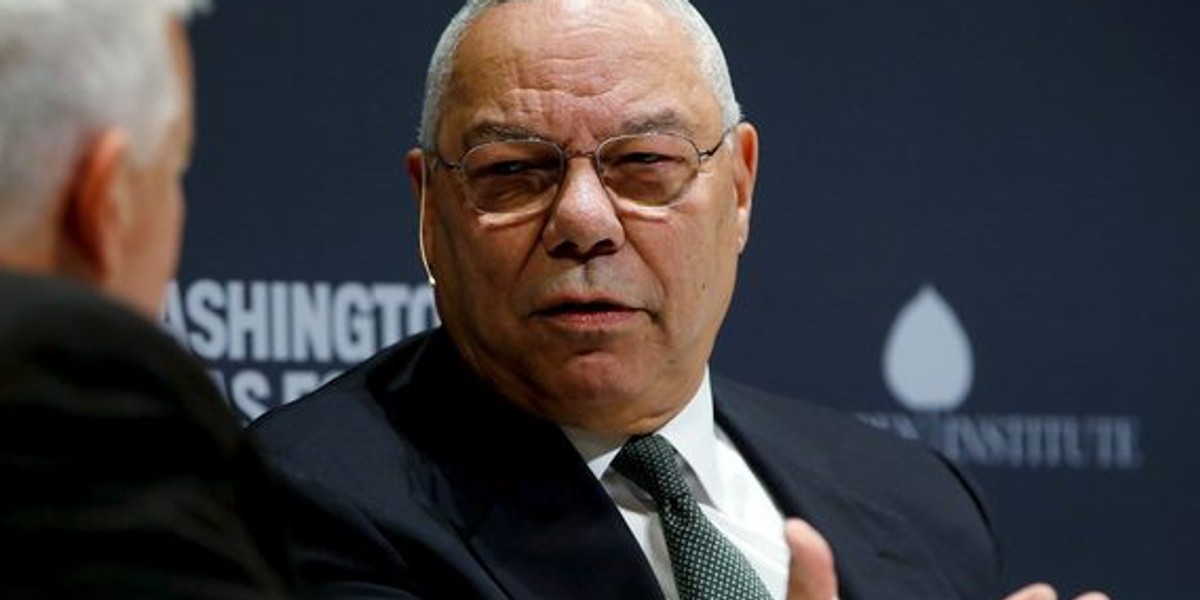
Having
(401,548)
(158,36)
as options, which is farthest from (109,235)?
(401,548)

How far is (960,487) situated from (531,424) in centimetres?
59

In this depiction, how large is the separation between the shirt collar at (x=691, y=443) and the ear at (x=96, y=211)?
1.06 m

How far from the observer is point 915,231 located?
3416mm

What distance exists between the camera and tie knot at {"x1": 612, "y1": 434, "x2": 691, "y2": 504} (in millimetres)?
2359

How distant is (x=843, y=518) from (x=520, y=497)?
39cm

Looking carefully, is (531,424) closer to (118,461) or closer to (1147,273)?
(118,461)

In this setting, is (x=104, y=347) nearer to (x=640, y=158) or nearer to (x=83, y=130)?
(x=83, y=130)

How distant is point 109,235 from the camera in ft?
4.40

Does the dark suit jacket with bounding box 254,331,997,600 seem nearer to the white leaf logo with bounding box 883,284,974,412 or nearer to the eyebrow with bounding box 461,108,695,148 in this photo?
the eyebrow with bounding box 461,108,695,148

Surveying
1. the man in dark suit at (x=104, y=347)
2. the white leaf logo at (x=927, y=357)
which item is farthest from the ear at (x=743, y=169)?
the man in dark suit at (x=104, y=347)

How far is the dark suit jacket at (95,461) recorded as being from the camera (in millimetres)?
1221

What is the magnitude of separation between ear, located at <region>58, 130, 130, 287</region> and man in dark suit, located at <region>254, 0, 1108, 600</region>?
871mm

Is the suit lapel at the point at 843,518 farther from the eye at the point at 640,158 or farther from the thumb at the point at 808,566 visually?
the thumb at the point at 808,566

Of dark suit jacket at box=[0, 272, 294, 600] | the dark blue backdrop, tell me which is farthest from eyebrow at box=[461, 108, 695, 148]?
dark suit jacket at box=[0, 272, 294, 600]
